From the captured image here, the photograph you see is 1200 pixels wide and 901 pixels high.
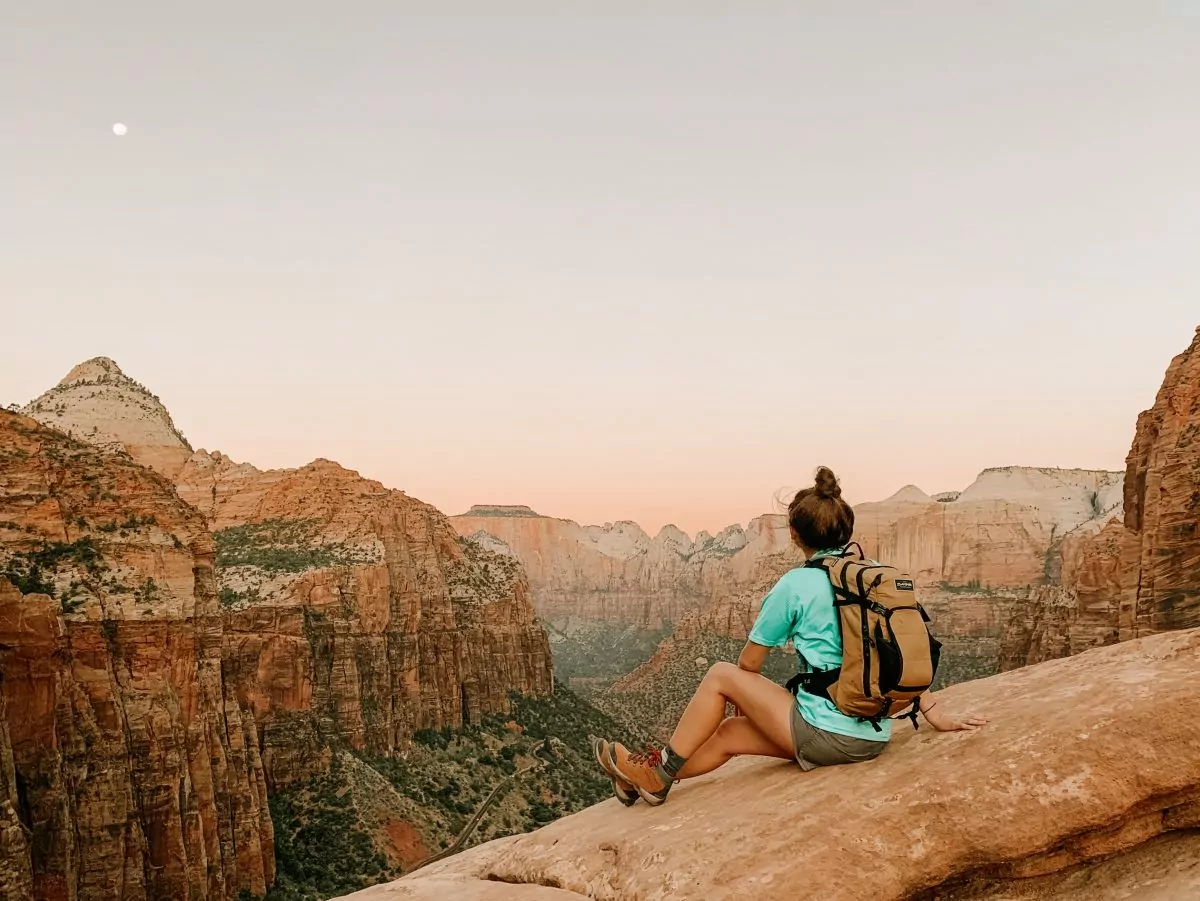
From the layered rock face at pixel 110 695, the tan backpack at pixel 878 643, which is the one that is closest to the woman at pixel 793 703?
the tan backpack at pixel 878 643

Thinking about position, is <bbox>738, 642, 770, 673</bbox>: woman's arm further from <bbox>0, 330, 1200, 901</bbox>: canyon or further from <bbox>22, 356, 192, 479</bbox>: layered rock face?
<bbox>22, 356, 192, 479</bbox>: layered rock face

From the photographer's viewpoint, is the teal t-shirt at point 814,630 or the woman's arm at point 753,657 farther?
the woman's arm at point 753,657

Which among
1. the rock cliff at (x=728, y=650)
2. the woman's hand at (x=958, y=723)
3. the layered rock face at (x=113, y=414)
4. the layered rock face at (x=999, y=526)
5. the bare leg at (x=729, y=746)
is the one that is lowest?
the rock cliff at (x=728, y=650)

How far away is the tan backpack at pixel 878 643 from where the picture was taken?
606cm

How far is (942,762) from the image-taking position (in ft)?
19.9

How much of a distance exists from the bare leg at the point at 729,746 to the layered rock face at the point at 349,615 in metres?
38.7

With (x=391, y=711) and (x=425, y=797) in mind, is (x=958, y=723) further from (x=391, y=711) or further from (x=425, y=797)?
(x=391, y=711)

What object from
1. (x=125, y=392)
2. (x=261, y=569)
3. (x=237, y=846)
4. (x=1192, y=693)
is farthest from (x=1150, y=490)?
(x=125, y=392)

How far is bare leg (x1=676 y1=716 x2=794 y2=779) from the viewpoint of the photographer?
696 cm

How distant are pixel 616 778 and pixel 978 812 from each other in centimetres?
323

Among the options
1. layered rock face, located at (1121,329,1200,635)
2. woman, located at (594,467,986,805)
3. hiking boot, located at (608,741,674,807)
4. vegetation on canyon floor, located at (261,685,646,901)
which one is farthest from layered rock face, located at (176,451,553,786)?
woman, located at (594,467,986,805)

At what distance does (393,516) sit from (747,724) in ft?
212

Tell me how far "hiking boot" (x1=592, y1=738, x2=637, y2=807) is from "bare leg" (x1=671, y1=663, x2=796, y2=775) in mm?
760

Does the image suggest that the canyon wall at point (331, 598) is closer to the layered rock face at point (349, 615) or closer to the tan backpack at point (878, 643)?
the layered rock face at point (349, 615)
